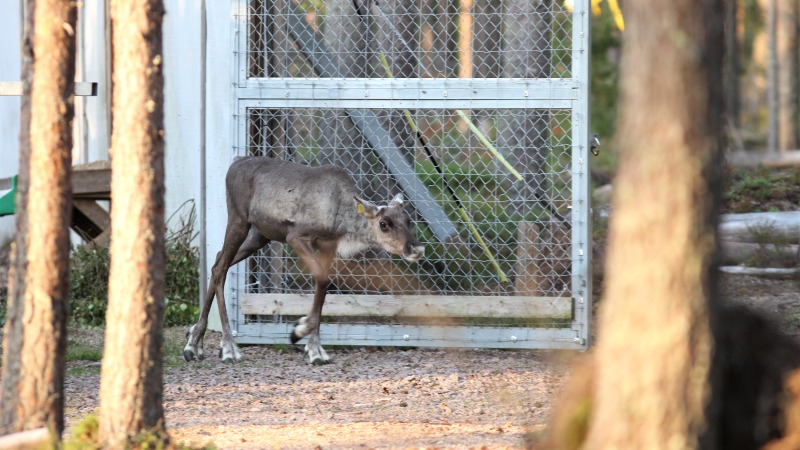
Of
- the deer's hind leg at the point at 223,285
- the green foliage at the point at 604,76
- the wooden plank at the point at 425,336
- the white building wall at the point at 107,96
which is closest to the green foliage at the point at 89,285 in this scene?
the white building wall at the point at 107,96

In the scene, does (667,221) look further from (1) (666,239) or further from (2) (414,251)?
(2) (414,251)

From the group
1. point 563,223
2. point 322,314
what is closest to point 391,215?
point 322,314

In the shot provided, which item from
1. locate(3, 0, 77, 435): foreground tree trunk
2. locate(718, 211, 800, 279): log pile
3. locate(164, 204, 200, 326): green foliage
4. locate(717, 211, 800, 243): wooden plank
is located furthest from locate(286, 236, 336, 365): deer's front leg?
locate(717, 211, 800, 243): wooden plank

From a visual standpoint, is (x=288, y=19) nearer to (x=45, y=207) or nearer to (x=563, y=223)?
(x=563, y=223)

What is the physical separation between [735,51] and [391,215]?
2059 cm

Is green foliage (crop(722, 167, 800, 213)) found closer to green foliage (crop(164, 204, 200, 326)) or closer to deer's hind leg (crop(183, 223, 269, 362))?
deer's hind leg (crop(183, 223, 269, 362))

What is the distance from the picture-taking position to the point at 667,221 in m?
3.53

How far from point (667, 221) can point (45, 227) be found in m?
2.50

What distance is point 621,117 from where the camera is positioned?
374 centimetres

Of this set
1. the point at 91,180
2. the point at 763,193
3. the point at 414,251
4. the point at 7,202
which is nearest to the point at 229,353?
the point at 414,251

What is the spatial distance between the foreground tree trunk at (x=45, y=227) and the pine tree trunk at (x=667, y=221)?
230 cm

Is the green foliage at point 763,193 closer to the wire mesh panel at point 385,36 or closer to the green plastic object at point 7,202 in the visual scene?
the wire mesh panel at point 385,36

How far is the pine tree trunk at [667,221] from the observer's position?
3494 millimetres

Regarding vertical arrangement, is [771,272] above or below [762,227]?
below
